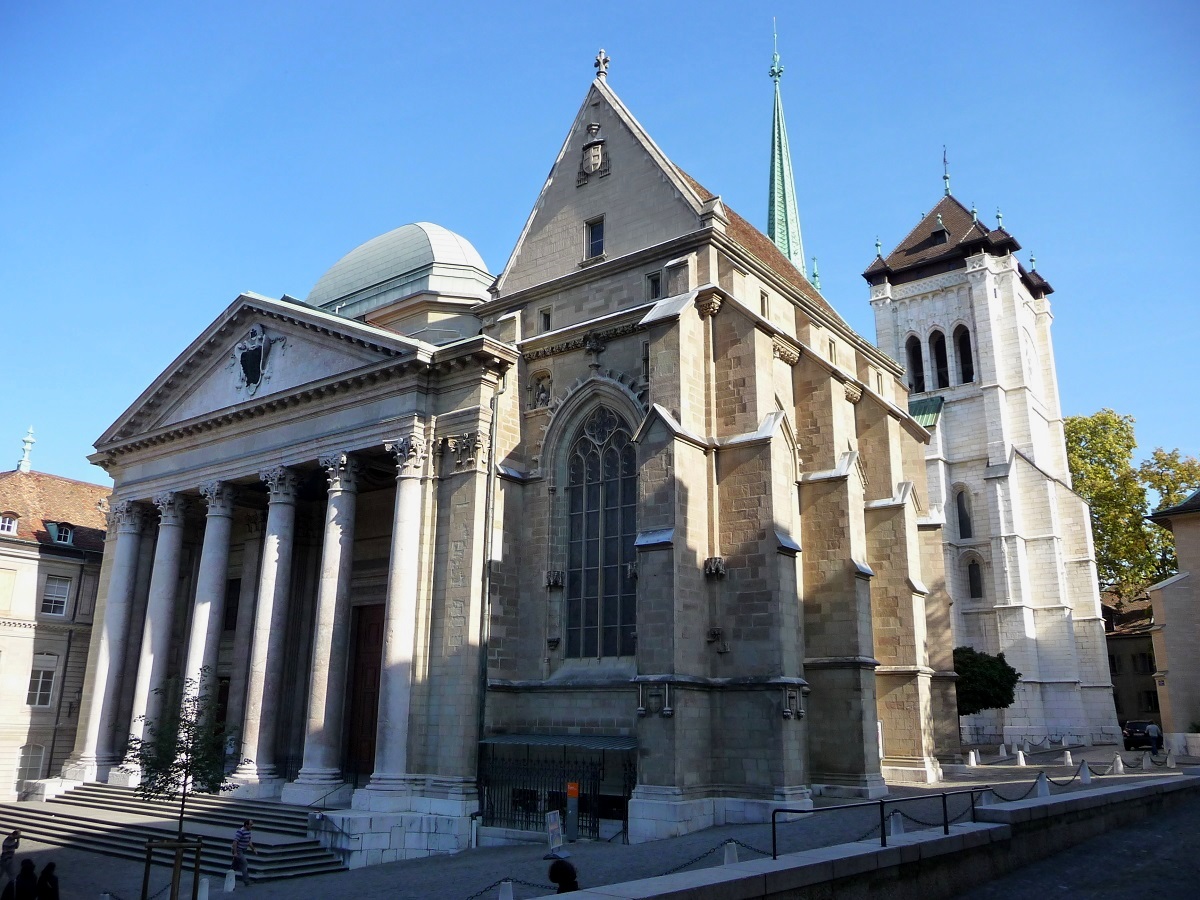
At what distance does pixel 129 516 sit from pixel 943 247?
5179cm

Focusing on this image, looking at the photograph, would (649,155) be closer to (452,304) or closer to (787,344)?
(787,344)

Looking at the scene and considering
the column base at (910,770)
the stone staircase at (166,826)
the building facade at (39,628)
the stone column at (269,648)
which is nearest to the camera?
the stone staircase at (166,826)

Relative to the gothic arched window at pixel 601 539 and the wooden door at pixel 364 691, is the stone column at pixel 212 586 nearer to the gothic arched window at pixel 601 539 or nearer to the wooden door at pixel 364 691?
the wooden door at pixel 364 691

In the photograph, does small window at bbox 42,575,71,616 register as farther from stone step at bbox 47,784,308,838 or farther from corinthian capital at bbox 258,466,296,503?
corinthian capital at bbox 258,466,296,503

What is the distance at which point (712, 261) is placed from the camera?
2344 centimetres

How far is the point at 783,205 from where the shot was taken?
6606 centimetres

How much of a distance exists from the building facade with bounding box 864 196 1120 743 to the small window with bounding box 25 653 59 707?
43.4m

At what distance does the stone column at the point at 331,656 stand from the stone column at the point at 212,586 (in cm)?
451

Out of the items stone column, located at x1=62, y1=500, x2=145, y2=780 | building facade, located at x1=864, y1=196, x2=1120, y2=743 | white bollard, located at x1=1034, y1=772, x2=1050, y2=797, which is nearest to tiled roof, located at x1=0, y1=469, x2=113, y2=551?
stone column, located at x1=62, y1=500, x2=145, y2=780

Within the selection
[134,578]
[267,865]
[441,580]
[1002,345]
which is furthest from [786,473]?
[1002,345]

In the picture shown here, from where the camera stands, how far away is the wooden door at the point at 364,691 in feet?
90.6

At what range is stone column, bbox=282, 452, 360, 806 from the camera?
23547 millimetres

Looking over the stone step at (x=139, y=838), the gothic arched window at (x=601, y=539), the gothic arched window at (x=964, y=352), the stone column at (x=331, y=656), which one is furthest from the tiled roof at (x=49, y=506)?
the gothic arched window at (x=964, y=352)

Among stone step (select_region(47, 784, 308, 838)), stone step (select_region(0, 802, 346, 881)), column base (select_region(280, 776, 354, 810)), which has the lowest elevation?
stone step (select_region(0, 802, 346, 881))
